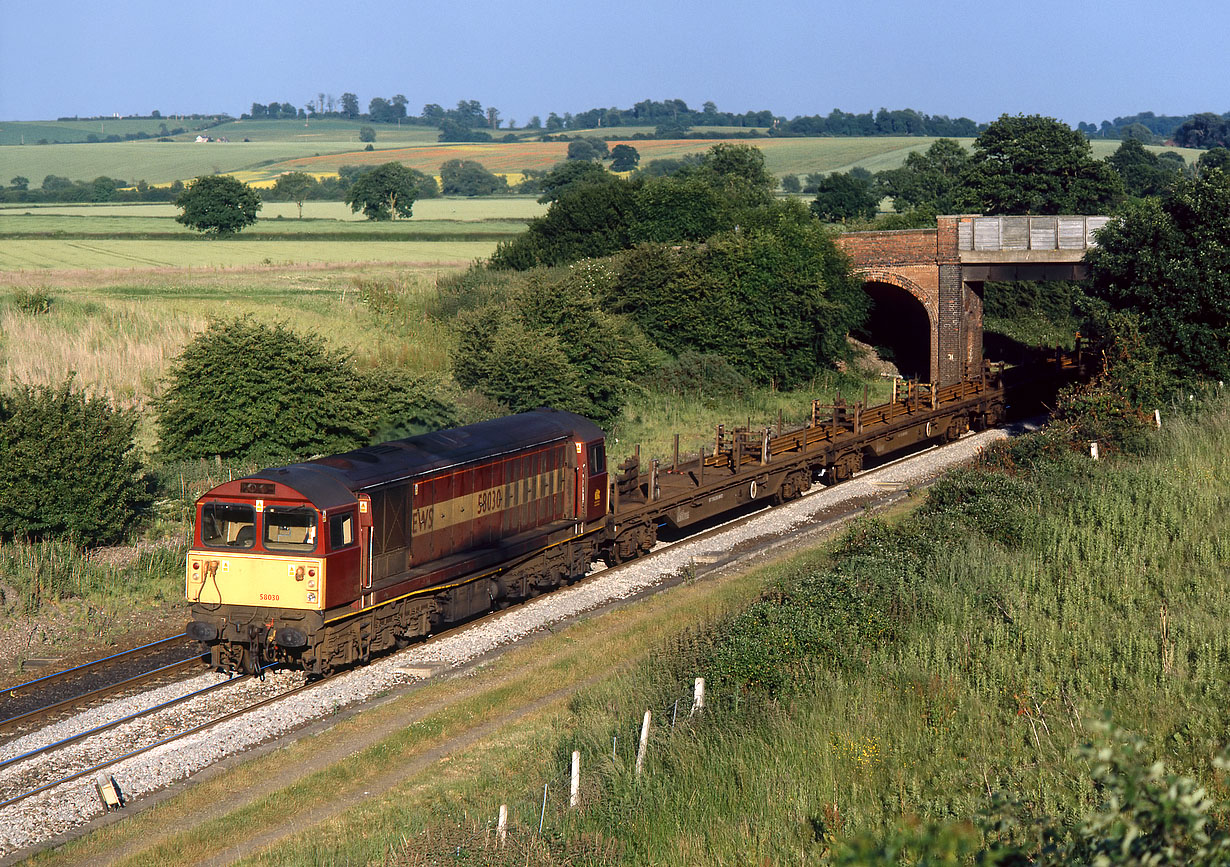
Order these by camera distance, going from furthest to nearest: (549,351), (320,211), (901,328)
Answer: (320,211), (901,328), (549,351)

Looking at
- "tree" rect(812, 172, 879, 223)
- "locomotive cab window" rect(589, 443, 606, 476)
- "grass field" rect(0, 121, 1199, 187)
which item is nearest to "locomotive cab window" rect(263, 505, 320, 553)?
"locomotive cab window" rect(589, 443, 606, 476)

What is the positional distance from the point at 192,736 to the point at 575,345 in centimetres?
2624

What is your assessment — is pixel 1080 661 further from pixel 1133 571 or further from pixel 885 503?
pixel 885 503

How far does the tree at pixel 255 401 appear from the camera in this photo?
30.2m

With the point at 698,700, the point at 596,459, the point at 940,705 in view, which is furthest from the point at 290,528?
the point at 940,705

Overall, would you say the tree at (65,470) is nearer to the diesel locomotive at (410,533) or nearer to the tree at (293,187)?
the diesel locomotive at (410,533)

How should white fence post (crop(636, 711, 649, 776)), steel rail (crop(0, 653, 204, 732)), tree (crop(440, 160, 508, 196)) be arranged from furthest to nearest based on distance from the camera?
tree (crop(440, 160, 508, 196)), steel rail (crop(0, 653, 204, 732)), white fence post (crop(636, 711, 649, 776))

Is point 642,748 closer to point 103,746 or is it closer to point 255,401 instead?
point 103,746

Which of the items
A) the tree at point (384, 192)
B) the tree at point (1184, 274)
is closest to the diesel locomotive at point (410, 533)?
the tree at point (1184, 274)

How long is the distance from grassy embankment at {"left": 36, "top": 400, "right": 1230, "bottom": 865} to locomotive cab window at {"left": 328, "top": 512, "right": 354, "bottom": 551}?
2637 millimetres

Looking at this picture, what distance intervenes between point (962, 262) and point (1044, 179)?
30946 mm

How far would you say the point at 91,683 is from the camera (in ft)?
62.5

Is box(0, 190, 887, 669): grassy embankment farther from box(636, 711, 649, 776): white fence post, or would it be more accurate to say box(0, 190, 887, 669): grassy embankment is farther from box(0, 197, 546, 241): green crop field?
box(636, 711, 649, 776): white fence post

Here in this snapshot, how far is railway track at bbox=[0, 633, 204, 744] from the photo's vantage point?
17.5m
